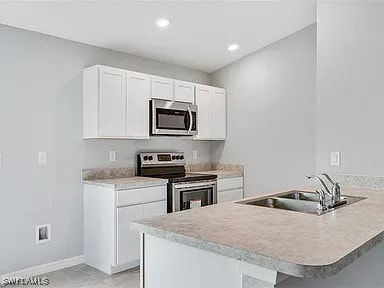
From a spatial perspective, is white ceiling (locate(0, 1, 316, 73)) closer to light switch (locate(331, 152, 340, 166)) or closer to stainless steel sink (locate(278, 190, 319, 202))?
light switch (locate(331, 152, 340, 166))

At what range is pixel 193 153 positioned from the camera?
4938mm

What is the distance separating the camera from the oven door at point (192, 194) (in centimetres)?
378

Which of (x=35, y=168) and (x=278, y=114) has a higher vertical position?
(x=278, y=114)

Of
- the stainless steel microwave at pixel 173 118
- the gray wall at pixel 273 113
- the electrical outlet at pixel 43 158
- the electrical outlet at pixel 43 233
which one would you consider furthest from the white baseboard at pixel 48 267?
the gray wall at pixel 273 113

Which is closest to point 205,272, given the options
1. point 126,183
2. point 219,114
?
point 126,183

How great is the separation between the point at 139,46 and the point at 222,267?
3.19 meters

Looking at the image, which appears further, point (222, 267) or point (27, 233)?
point (27, 233)

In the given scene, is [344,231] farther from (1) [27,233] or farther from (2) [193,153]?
(2) [193,153]

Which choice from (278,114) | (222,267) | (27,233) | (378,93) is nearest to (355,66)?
(378,93)

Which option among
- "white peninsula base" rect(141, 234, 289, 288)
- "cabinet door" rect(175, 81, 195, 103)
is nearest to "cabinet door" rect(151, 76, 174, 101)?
"cabinet door" rect(175, 81, 195, 103)

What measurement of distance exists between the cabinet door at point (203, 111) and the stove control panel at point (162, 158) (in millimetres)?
372

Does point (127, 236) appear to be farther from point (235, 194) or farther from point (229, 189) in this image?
point (235, 194)

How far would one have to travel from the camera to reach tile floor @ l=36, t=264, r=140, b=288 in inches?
122

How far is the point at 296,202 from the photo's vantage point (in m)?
2.19
